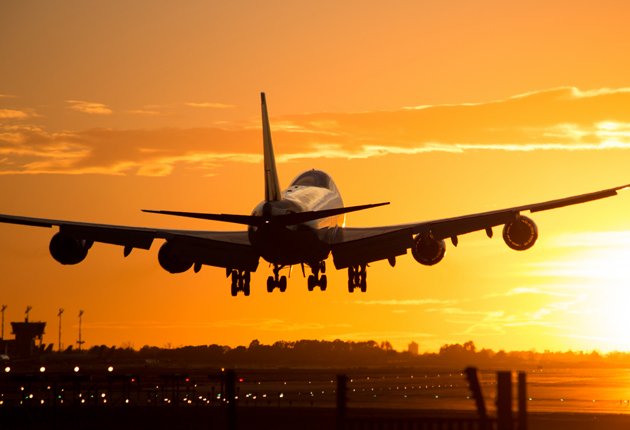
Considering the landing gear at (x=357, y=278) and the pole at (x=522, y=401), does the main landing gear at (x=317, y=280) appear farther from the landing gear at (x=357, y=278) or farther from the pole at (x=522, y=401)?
the pole at (x=522, y=401)

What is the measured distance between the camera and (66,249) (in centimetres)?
6538

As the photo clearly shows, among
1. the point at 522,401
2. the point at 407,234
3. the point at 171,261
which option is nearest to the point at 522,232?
the point at 407,234

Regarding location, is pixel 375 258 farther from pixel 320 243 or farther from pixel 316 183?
pixel 316 183

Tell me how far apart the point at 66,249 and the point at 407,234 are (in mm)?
19578

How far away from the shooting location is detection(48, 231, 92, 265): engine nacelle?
65.2 meters

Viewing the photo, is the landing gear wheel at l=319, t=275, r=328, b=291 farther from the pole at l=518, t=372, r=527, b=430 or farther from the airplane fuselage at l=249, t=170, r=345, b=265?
the pole at l=518, t=372, r=527, b=430

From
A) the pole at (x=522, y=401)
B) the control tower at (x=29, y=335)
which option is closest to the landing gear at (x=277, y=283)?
the pole at (x=522, y=401)

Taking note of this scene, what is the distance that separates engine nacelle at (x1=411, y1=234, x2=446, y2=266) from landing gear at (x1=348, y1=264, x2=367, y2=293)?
4421mm

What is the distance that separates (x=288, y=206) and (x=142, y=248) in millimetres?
11300

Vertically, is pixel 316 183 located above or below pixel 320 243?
above

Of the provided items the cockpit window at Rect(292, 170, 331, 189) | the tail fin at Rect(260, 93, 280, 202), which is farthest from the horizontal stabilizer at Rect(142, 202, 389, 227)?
the cockpit window at Rect(292, 170, 331, 189)

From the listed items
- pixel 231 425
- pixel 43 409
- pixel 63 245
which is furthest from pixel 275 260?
pixel 231 425

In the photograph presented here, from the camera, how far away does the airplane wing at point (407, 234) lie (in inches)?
2537

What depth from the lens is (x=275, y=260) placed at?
2504 inches
